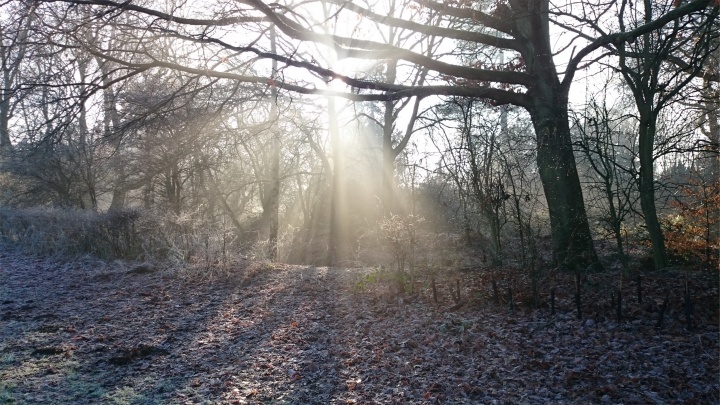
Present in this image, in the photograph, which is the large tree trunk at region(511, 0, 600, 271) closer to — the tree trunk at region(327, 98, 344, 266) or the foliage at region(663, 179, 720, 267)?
A: the foliage at region(663, 179, 720, 267)

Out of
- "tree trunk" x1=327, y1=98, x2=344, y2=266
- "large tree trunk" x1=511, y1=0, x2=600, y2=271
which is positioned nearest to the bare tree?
"large tree trunk" x1=511, y1=0, x2=600, y2=271

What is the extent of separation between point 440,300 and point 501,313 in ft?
3.11

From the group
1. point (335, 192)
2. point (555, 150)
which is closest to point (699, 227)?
point (555, 150)

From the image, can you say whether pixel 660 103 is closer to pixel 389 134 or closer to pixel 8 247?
pixel 389 134

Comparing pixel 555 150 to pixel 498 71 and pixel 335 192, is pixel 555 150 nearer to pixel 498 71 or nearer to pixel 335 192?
pixel 498 71

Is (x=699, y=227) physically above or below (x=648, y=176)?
below

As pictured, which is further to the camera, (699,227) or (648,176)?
(648,176)

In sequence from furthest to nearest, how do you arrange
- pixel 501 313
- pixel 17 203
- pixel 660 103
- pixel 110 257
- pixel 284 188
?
pixel 284 188, pixel 17 203, pixel 110 257, pixel 660 103, pixel 501 313

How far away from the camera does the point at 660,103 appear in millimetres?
6613

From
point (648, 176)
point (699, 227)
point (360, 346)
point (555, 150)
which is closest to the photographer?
point (360, 346)

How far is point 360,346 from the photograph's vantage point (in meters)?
5.46

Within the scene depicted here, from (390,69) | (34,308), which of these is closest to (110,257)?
(34,308)

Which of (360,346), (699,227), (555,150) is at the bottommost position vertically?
(360,346)

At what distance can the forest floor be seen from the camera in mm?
4242
